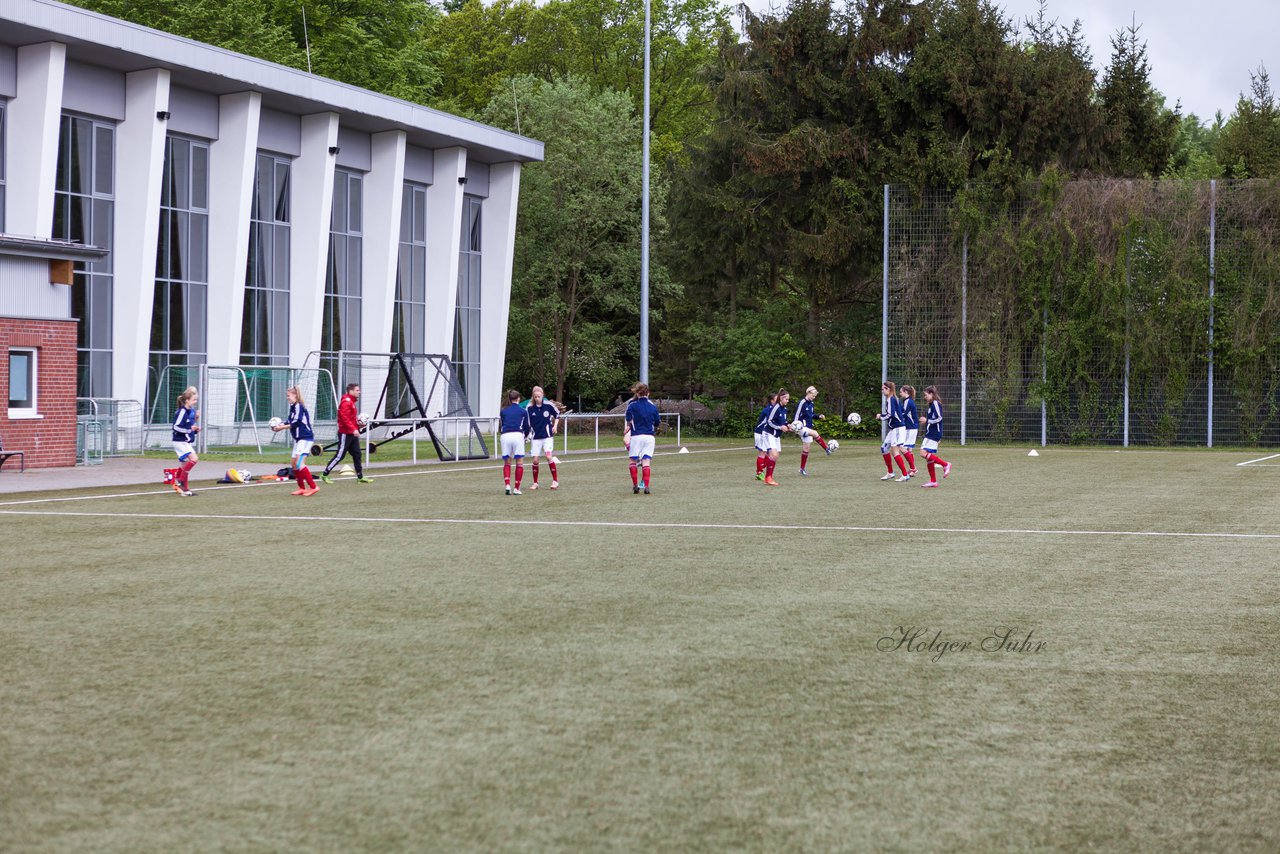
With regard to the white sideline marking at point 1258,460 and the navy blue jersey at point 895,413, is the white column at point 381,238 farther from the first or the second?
the white sideline marking at point 1258,460

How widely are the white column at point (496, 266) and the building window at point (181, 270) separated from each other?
11508 millimetres

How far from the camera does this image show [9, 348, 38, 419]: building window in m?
23.9

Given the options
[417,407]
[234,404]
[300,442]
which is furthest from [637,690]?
[234,404]

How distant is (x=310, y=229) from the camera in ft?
123

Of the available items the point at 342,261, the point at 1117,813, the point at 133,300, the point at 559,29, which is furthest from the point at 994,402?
the point at 1117,813

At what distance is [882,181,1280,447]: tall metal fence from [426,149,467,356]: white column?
1348 centimetres

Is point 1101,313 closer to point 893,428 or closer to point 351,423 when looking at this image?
point 893,428

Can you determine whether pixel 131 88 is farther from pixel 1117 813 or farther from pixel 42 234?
pixel 1117 813

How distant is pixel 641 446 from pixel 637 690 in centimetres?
1319

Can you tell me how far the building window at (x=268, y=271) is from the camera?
3675 centimetres

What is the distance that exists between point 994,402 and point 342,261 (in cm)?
1943

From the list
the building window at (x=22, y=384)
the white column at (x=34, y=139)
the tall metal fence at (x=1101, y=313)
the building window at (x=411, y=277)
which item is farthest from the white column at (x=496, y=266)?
the building window at (x=22, y=384)

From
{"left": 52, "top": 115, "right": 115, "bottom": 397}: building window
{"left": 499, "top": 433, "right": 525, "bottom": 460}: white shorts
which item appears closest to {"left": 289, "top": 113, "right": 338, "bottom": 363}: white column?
{"left": 52, "top": 115, "right": 115, "bottom": 397}: building window
